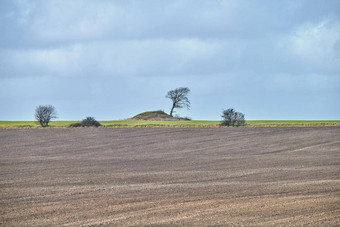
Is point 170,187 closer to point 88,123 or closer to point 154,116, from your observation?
point 88,123

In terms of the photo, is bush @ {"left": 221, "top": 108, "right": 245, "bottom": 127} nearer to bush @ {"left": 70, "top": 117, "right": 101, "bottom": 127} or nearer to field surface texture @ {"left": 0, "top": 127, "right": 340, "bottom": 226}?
bush @ {"left": 70, "top": 117, "right": 101, "bottom": 127}

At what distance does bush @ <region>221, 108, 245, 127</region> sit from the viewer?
2021 inches

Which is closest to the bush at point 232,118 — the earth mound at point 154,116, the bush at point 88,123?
the bush at point 88,123

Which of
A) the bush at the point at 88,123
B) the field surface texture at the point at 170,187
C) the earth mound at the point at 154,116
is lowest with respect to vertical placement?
the field surface texture at the point at 170,187

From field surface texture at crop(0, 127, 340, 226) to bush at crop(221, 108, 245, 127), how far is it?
23449mm

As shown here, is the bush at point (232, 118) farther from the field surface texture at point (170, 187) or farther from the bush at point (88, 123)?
the field surface texture at point (170, 187)

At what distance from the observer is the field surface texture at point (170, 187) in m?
9.84

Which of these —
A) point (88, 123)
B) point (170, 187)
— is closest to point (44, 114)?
point (88, 123)

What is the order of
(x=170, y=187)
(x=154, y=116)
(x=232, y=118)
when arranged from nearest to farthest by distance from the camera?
(x=170, y=187)
(x=232, y=118)
(x=154, y=116)

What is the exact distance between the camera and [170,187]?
45.0 ft

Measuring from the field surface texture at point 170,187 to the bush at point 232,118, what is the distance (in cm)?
2345

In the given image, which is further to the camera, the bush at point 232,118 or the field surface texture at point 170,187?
the bush at point 232,118

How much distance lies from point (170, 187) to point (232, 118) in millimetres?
38855

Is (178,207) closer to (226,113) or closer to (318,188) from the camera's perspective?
(318,188)
